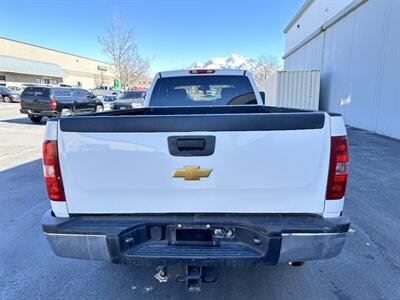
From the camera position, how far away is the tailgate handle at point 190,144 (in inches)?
79.8

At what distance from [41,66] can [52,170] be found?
58.2 metres

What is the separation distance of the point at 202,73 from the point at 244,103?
789 mm

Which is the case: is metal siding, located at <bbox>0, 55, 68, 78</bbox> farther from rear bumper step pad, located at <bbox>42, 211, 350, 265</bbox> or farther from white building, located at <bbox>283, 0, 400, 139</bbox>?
rear bumper step pad, located at <bbox>42, 211, 350, 265</bbox>

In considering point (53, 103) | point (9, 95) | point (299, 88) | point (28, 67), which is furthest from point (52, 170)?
point (28, 67)

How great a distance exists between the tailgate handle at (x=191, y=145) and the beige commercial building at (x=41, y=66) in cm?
5197

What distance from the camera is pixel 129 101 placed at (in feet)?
56.1

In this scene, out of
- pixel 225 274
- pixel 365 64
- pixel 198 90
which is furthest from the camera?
pixel 365 64

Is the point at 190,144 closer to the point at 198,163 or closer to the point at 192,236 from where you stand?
the point at 198,163

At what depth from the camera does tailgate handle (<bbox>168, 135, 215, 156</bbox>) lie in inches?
79.7

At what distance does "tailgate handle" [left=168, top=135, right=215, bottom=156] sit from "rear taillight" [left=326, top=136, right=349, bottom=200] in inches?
33.1

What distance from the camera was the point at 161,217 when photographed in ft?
7.07

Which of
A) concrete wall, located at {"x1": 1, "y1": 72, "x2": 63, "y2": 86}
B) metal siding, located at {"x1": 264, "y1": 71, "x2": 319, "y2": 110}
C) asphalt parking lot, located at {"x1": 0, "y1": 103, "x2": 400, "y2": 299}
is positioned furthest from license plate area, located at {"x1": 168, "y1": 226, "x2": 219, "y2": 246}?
concrete wall, located at {"x1": 1, "y1": 72, "x2": 63, "y2": 86}

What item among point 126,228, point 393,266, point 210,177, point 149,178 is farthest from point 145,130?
point 393,266

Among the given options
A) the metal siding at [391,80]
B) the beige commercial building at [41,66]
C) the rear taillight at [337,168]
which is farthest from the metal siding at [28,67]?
the rear taillight at [337,168]
